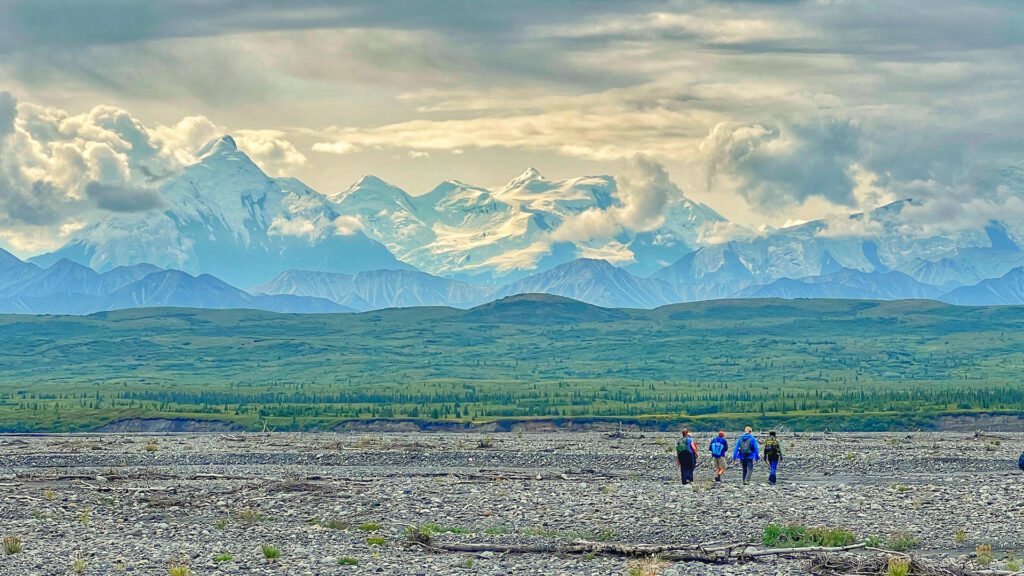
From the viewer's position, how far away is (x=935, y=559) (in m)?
43.6

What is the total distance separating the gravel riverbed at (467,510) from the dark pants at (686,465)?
1101mm

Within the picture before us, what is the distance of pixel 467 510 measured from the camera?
5772 cm

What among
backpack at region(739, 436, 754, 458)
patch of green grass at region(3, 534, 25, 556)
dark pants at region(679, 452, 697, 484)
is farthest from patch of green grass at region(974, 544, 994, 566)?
patch of green grass at region(3, 534, 25, 556)

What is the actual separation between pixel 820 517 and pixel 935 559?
963cm

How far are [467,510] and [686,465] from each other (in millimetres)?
13515

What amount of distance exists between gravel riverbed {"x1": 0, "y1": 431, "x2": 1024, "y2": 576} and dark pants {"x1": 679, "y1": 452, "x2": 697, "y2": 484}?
110 centimetres

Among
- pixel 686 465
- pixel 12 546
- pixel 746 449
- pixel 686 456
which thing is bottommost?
pixel 12 546

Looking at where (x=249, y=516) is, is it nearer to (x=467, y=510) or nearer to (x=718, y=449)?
(x=467, y=510)

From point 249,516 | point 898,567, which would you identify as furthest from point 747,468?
point 898,567

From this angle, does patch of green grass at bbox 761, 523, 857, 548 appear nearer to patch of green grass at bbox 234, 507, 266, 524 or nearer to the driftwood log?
the driftwood log

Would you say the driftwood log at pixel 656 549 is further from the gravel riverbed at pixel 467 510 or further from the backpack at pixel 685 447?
the backpack at pixel 685 447

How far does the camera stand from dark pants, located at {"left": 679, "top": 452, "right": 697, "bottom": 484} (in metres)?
65.6

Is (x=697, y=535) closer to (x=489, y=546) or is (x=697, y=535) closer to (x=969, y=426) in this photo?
(x=489, y=546)

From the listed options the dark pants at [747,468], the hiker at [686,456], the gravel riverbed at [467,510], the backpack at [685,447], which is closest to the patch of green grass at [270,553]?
the gravel riverbed at [467,510]
